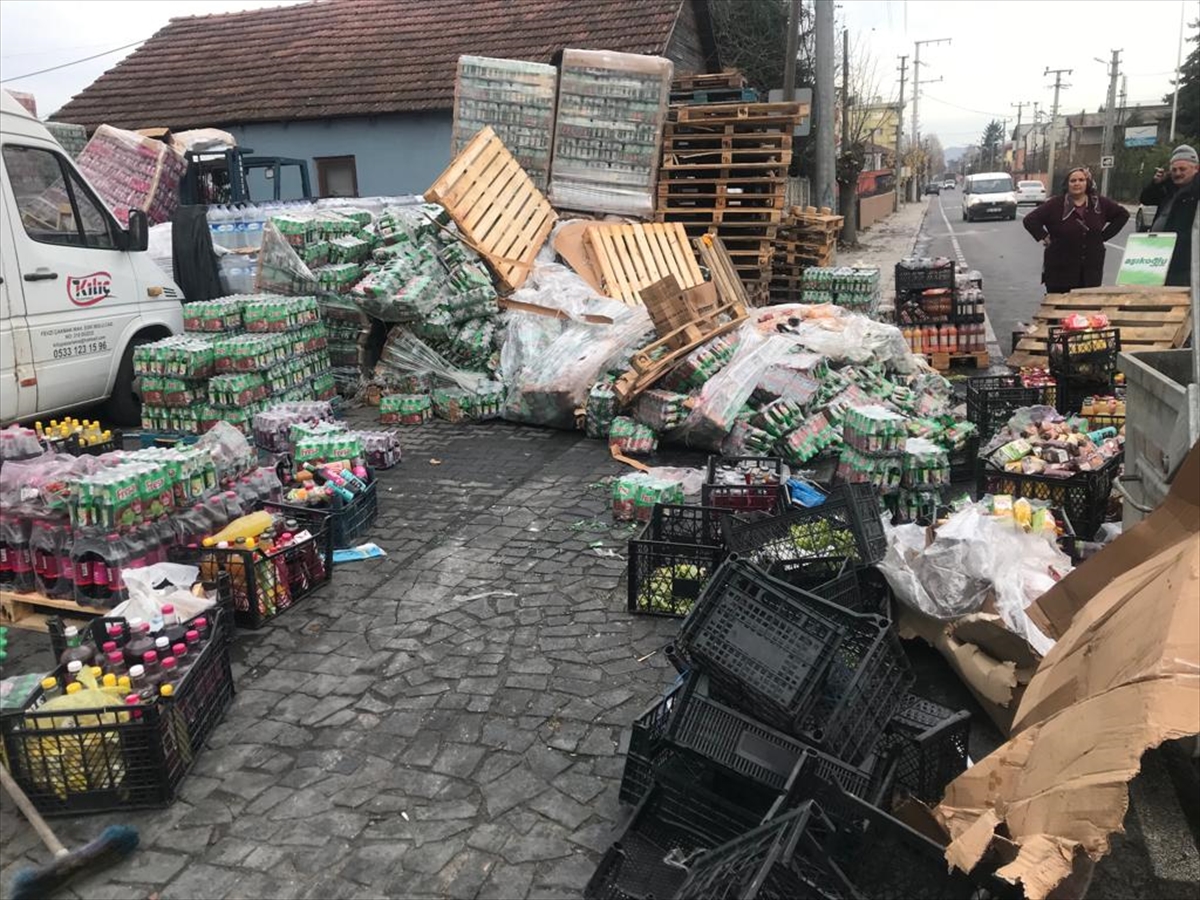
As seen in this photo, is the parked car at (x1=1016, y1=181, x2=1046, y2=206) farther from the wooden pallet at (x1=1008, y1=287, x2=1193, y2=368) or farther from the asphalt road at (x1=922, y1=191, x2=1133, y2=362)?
the wooden pallet at (x1=1008, y1=287, x2=1193, y2=368)

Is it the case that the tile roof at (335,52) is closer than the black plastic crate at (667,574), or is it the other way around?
the black plastic crate at (667,574)

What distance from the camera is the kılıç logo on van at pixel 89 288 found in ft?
25.4

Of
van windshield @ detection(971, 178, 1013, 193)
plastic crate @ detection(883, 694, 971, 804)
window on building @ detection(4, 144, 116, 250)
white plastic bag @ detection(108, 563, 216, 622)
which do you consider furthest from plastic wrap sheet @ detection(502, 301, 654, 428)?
van windshield @ detection(971, 178, 1013, 193)

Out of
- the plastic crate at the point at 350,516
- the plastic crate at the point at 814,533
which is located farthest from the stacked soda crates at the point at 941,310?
the plastic crate at the point at 350,516

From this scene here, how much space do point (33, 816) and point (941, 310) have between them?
415 inches

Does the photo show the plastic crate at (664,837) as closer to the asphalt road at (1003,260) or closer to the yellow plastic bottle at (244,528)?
the yellow plastic bottle at (244,528)

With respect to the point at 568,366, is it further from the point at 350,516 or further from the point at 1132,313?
the point at 1132,313

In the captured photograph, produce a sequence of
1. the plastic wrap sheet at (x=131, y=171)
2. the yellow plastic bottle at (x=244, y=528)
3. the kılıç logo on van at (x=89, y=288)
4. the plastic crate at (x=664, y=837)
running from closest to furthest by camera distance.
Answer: the plastic crate at (x=664, y=837), the yellow plastic bottle at (x=244, y=528), the kılıç logo on van at (x=89, y=288), the plastic wrap sheet at (x=131, y=171)

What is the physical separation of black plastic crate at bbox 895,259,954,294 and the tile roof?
851 cm

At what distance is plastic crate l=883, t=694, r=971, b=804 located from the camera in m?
3.14

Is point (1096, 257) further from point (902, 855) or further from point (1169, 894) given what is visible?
point (902, 855)

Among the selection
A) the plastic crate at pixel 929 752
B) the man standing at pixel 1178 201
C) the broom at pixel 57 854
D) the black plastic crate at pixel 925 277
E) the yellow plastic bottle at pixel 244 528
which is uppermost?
the man standing at pixel 1178 201

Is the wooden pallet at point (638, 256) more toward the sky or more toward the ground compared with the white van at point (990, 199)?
more toward the ground

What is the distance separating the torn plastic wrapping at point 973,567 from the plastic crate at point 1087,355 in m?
3.79
